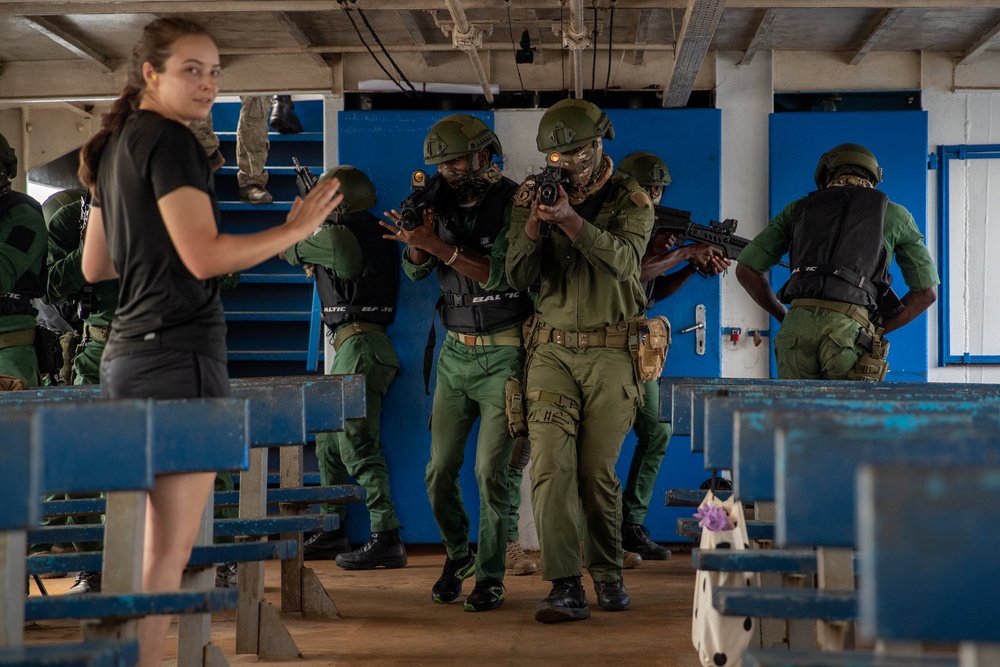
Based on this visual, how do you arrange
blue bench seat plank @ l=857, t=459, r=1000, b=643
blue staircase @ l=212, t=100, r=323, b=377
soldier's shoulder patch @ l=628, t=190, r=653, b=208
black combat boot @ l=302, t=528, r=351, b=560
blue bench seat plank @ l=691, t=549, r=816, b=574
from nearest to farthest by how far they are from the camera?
blue bench seat plank @ l=857, t=459, r=1000, b=643, blue bench seat plank @ l=691, t=549, r=816, b=574, soldier's shoulder patch @ l=628, t=190, r=653, b=208, black combat boot @ l=302, t=528, r=351, b=560, blue staircase @ l=212, t=100, r=323, b=377

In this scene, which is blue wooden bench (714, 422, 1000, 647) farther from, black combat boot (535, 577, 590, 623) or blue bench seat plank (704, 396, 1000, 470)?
black combat boot (535, 577, 590, 623)

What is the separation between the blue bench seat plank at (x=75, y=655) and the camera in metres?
1.52

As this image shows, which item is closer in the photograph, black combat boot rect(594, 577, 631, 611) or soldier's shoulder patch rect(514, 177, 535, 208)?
soldier's shoulder patch rect(514, 177, 535, 208)

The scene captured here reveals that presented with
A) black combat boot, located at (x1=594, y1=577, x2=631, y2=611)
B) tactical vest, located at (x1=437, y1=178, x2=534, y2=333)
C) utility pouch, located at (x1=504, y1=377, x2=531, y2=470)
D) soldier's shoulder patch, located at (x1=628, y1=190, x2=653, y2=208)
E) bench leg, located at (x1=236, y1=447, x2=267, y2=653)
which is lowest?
black combat boot, located at (x1=594, y1=577, x2=631, y2=611)

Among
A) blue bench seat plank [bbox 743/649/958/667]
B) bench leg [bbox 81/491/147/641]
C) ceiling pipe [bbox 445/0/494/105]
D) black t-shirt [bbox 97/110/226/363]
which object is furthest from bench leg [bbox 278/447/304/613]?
blue bench seat plank [bbox 743/649/958/667]

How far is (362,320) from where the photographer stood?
6.02 metres

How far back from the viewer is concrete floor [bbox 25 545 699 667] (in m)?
3.81

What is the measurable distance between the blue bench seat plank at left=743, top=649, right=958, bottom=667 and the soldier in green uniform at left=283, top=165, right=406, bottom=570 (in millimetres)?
4419

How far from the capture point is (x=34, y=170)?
897 centimetres

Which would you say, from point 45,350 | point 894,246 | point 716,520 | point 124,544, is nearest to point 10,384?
point 45,350

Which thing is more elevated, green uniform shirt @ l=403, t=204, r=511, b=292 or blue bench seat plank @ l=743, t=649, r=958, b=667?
green uniform shirt @ l=403, t=204, r=511, b=292

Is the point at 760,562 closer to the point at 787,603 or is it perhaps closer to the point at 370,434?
the point at 787,603

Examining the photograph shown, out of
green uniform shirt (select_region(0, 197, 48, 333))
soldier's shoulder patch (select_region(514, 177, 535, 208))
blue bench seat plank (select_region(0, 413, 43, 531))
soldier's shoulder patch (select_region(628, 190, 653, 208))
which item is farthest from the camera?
green uniform shirt (select_region(0, 197, 48, 333))

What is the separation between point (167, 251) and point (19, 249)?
291cm
